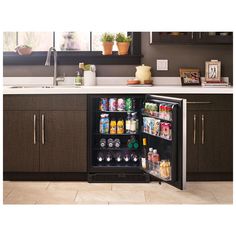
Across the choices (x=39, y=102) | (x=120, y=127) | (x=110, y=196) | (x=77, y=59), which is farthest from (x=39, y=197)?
(x=77, y=59)

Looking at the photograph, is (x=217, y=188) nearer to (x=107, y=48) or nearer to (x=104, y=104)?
(x=104, y=104)

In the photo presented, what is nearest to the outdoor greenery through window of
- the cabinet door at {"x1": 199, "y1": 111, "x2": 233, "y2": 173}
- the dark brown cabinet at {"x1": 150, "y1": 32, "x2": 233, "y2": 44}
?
the dark brown cabinet at {"x1": 150, "y1": 32, "x2": 233, "y2": 44}

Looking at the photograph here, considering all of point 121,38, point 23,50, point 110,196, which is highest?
point 121,38

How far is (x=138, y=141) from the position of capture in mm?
4340

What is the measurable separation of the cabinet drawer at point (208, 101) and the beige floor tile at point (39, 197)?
1210mm

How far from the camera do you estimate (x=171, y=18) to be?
0.82 metres

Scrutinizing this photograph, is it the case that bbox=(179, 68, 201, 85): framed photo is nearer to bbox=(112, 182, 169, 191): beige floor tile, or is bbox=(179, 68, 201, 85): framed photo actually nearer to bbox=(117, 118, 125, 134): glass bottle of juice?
bbox=(117, 118, 125, 134): glass bottle of juice

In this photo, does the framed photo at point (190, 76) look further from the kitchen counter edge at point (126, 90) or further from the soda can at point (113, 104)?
the soda can at point (113, 104)

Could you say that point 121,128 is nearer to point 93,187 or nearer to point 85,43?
point 93,187

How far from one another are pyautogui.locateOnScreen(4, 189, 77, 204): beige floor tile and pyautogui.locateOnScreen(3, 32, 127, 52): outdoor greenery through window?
170 centimetres

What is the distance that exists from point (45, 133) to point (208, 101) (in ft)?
4.59

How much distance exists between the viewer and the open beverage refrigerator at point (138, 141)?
3667 mm

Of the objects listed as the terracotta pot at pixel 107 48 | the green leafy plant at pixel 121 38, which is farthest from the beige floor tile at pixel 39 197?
the green leafy plant at pixel 121 38
